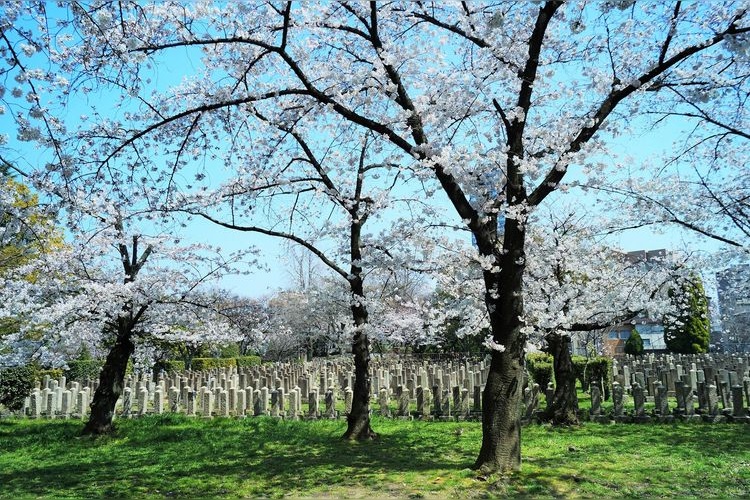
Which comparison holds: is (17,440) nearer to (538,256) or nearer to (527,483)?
(527,483)

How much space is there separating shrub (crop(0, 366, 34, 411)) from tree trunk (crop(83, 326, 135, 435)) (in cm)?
490

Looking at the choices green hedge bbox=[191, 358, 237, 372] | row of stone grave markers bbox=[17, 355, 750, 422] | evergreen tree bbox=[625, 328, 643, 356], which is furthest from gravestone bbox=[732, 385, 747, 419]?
evergreen tree bbox=[625, 328, 643, 356]

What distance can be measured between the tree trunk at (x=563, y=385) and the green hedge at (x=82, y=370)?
714 inches

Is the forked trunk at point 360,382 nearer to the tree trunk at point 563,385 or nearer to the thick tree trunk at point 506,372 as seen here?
the thick tree trunk at point 506,372

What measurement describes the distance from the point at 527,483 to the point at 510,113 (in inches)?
165

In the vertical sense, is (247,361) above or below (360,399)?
above

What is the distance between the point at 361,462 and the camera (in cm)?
747

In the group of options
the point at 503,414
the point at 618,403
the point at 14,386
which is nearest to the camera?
the point at 503,414

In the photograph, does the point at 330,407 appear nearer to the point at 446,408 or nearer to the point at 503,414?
the point at 446,408

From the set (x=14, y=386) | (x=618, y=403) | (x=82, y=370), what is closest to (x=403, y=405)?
(x=618, y=403)

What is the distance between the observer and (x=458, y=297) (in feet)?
35.9

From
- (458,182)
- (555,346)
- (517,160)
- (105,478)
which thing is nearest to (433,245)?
(458,182)

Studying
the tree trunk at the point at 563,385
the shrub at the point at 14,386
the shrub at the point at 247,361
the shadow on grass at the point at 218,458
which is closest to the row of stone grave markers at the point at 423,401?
the shrub at the point at 14,386

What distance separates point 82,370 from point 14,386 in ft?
28.0
